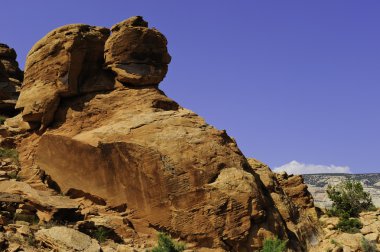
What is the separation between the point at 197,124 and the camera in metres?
23.3

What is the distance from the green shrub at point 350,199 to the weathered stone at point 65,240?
26009 millimetres

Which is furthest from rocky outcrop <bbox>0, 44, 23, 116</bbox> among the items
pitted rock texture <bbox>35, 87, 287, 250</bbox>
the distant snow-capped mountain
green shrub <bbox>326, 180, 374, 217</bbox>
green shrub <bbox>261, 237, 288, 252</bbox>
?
the distant snow-capped mountain

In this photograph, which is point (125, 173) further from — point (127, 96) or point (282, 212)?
point (282, 212)

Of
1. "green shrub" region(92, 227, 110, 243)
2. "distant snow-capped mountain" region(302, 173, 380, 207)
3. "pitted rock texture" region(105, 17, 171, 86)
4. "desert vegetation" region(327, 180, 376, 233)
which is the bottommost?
"green shrub" region(92, 227, 110, 243)

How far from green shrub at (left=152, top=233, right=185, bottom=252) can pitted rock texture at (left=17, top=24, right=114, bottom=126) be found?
398 inches

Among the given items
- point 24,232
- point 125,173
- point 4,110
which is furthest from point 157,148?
point 4,110

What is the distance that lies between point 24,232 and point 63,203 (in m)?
3.95

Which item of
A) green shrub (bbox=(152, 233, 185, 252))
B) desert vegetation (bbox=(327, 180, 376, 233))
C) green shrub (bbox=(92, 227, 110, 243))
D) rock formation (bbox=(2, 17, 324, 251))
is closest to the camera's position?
green shrub (bbox=(152, 233, 185, 252))

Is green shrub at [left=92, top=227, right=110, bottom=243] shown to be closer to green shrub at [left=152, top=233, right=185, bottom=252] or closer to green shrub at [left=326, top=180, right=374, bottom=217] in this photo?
green shrub at [left=152, top=233, right=185, bottom=252]

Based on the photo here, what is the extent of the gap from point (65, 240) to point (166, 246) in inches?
157

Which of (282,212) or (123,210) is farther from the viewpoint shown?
(282,212)

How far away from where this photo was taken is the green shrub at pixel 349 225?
30.2 meters

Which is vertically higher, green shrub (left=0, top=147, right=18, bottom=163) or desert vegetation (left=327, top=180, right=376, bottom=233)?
desert vegetation (left=327, top=180, right=376, bottom=233)

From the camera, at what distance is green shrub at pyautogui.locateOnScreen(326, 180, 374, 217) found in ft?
129
